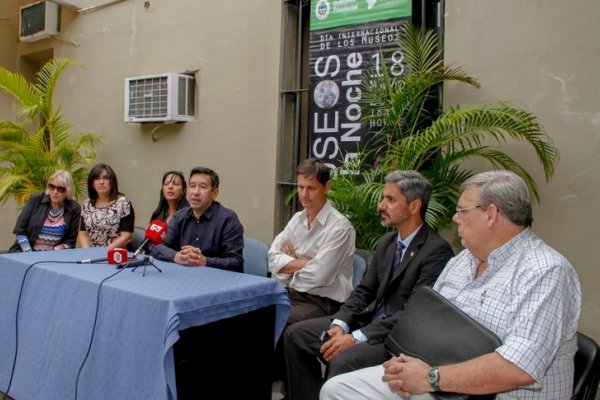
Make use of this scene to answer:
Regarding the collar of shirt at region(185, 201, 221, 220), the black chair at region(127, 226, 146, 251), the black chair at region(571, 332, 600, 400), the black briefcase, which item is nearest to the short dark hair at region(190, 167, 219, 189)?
→ the collar of shirt at region(185, 201, 221, 220)

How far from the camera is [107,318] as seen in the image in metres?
2.31

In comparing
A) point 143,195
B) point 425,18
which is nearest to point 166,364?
point 425,18

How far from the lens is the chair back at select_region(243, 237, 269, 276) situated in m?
3.50

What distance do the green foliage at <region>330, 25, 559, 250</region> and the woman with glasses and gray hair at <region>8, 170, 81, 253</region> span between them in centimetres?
231

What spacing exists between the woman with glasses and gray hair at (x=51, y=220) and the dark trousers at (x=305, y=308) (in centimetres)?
221

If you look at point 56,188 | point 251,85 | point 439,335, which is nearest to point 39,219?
point 56,188

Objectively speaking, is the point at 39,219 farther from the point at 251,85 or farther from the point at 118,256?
the point at 251,85

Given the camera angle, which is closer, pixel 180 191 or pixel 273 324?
pixel 273 324

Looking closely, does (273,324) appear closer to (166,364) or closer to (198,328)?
(198,328)

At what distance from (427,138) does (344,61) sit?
4.33 feet

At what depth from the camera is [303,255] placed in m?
3.18

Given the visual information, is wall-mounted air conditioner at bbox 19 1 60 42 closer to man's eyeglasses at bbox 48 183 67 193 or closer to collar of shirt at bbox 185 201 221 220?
man's eyeglasses at bbox 48 183 67 193

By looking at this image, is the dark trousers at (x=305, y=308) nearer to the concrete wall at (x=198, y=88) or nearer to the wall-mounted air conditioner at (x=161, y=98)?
the concrete wall at (x=198, y=88)

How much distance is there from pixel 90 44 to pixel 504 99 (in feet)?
17.2
